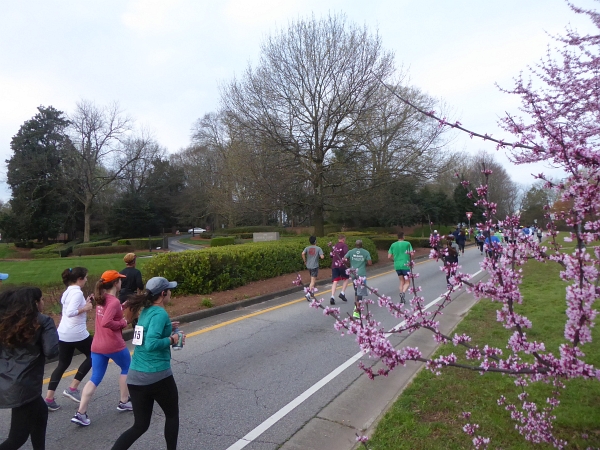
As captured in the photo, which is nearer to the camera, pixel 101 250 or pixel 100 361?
pixel 100 361

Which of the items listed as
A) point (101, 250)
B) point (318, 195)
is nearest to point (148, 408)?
point (318, 195)

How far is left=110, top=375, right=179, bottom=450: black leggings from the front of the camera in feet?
10.9

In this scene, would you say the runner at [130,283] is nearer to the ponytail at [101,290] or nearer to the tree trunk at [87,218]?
the ponytail at [101,290]

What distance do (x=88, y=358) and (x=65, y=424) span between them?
0.78 meters

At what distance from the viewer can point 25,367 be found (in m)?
3.24

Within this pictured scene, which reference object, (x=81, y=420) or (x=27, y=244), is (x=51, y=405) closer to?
(x=81, y=420)

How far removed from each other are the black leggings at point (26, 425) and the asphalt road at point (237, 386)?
0.60 m

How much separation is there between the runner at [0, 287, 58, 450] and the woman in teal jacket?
0.65 metres

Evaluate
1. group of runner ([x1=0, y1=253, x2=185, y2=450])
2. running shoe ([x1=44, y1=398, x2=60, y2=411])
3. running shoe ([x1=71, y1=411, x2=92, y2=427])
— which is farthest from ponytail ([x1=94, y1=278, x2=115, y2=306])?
running shoe ([x1=44, y1=398, x2=60, y2=411])

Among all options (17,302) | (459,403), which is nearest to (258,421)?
(459,403)

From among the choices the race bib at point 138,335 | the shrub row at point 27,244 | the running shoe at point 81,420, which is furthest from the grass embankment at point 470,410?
the shrub row at point 27,244

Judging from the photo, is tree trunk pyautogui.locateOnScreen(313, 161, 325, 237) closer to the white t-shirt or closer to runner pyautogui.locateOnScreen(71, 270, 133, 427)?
the white t-shirt

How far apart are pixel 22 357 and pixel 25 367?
82 millimetres

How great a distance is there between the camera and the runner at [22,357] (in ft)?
10.4
